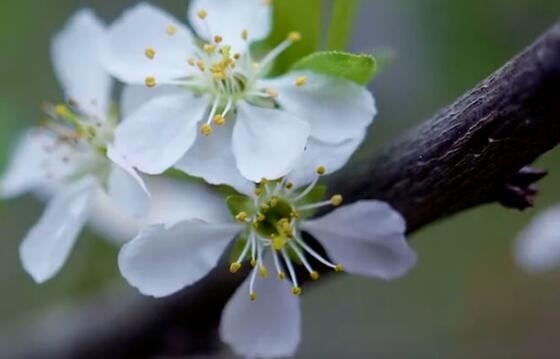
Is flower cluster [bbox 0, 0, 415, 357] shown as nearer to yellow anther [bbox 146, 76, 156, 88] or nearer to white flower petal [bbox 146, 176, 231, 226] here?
yellow anther [bbox 146, 76, 156, 88]

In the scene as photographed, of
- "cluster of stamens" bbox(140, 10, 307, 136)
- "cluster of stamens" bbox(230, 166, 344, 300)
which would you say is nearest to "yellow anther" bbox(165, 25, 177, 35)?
"cluster of stamens" bbox(140, 10, 307, 136)

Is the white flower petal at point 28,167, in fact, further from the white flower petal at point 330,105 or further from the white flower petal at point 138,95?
the white flower petal at point 330,105

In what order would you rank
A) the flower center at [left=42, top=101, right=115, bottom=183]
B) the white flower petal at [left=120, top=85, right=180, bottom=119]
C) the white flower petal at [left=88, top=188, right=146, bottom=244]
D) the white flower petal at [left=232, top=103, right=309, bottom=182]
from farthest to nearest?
the white flower petal at [left=88, top=188, right=146, bottom=244], the flower center at [left=42, top=101, right=115, bottom=183], the white flower petal at [left=120, top=85, right=180, bottom=119], the white flower petal at [left=232, top=103, right=309, bottom=182]

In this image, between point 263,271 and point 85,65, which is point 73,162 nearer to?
point 85,65

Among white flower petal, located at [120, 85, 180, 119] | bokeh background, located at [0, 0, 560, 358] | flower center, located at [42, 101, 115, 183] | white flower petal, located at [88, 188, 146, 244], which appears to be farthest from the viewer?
bokeh background, located at [0, 0, 560, 358]

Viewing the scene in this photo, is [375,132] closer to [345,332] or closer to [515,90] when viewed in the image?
[345,332]

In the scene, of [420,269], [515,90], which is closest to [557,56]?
[515,90]

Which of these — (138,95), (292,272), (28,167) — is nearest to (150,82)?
(138,95)

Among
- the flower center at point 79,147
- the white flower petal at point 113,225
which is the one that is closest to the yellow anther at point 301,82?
the flower center at point 79,147

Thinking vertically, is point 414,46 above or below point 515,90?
above
